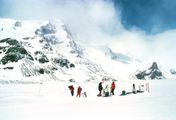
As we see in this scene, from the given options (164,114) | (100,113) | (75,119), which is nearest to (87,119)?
(75,119)

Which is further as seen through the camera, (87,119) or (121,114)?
(121,114)

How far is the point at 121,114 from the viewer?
2670 cm

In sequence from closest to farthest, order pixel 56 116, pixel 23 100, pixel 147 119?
1. pixel 147 119
2. pixel 56 116
3. pixel 23 100

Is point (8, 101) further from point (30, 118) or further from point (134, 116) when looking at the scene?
point (134, 116)

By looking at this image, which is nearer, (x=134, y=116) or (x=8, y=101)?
(x=134, y=116)

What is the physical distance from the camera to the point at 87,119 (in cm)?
2444

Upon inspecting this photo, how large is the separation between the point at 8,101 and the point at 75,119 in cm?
1963

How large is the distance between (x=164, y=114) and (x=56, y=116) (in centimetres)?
937

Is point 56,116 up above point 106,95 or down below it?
below

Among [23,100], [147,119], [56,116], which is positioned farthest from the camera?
[23,100]

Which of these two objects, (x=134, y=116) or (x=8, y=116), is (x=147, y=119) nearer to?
(x=134, y=116)

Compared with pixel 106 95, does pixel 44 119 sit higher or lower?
lower

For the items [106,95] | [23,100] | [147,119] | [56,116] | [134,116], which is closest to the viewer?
[147,119]

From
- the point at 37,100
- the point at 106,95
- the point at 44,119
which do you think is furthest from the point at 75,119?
the point at 106,95
